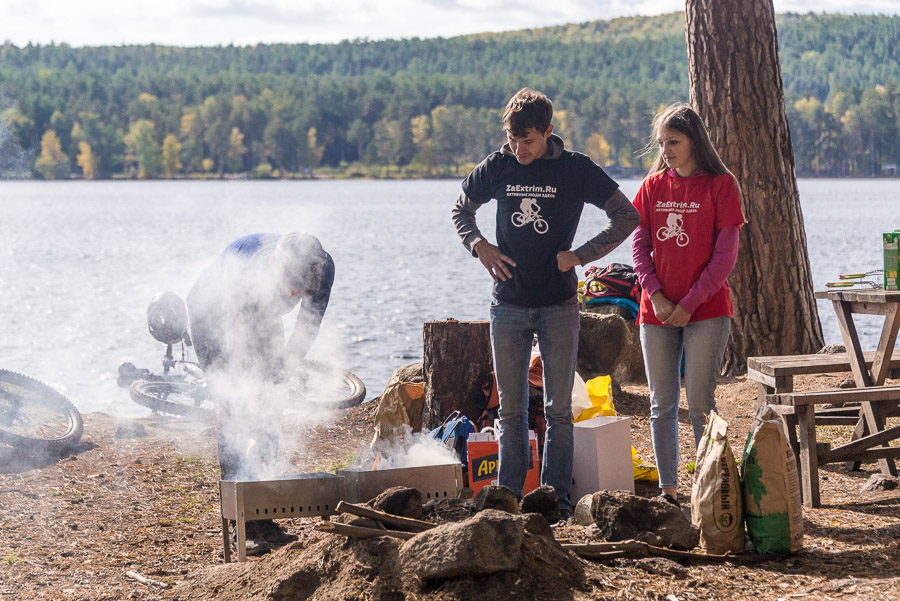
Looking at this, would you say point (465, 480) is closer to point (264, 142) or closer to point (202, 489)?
point (202, 489)

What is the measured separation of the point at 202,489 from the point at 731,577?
12.1ft

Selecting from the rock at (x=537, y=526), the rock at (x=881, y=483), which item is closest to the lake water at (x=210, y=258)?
the rock at (x=881, y=483)

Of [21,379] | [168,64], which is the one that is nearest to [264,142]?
[168,64]

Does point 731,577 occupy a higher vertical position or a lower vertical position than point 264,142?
lower

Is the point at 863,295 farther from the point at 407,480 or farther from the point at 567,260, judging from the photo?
the point at 407,480

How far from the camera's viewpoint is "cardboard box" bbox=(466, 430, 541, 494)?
204 inches

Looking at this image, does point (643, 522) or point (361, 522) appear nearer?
point (361, 522)

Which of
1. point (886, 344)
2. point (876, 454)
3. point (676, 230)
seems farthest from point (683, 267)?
point (876, 454)

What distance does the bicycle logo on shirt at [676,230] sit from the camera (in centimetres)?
470

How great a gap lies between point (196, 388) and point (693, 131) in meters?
6.98

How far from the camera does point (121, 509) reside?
5770 millimetres

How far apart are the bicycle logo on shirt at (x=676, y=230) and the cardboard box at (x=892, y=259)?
1090 millimetres

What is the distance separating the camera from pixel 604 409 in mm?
6109

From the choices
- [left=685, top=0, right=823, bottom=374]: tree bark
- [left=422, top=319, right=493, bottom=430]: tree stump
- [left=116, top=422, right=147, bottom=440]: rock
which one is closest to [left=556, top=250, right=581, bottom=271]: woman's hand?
[left=422, top=319, right=493, bottom=430]: tree stump
